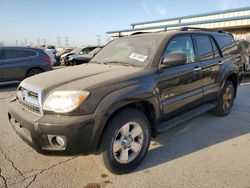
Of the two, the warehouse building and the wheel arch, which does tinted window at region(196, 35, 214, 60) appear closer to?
the wheel arch

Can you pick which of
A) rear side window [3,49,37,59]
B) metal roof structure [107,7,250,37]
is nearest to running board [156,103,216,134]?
metal roof structure [107,7,250,37]

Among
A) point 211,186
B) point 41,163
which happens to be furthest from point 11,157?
point 211,186

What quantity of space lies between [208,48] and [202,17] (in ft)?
61.6

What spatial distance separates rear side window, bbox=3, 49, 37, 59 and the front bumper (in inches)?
292

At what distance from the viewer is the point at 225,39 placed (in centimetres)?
526

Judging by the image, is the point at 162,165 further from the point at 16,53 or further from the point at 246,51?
the point at 246,51

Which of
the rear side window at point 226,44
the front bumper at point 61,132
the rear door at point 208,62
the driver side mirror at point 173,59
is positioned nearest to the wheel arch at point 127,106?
the front bumper at point 61,132

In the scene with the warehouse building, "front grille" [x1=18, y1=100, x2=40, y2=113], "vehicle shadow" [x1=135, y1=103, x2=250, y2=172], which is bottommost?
"vehicle shadow" [x1=135, y1=103, x2=250, y2=172]

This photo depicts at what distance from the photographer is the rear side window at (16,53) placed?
9.09m

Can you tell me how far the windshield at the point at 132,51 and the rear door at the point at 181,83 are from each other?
0.23 metres

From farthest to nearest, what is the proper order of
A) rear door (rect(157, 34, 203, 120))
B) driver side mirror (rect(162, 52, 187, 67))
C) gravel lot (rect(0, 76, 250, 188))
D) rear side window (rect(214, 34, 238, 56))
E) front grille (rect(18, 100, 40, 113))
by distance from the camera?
1. rear side window (rect(214, 34, 238, 56))
2. rear door (rect(157, 34, 203, 120))
3. driver side mirror (rect(162, 52, 187, 67))
4. gravel lot (rect(0, 76, 250, 188))
5. front grille (rect(18, 100, 40, 113))

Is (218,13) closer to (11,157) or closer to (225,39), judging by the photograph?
(225,39)

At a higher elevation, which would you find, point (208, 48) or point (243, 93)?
point (208, 48)

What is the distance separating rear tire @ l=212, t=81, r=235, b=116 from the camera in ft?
16.5
